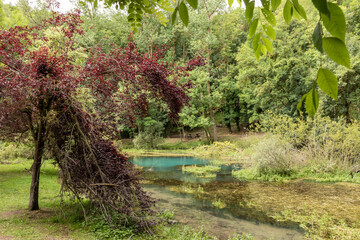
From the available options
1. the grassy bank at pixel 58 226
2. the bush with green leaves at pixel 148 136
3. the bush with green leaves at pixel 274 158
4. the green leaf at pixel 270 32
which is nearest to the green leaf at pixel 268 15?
the green leaf at pixel 270 32

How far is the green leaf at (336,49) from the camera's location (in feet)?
1.95

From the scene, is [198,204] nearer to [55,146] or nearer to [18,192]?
[55,146]

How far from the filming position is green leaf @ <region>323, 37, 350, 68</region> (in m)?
0.59

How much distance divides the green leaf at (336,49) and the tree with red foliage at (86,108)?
4927 millimetres

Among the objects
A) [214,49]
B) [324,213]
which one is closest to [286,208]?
[324,213]

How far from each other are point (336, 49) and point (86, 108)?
5457 millimetres

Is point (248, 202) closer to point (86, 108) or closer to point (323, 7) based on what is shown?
point (86, 108)

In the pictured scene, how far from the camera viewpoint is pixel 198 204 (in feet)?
28.2

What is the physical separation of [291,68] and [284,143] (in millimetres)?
13321

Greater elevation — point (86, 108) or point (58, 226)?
point (86, 108)

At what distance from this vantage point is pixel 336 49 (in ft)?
1.98

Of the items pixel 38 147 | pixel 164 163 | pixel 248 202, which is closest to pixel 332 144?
pixel 248 202

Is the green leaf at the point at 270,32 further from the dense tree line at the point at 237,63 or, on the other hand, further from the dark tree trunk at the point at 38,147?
the dense tree line at the point at 237,63

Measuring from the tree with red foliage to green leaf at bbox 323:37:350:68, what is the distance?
493 cm
